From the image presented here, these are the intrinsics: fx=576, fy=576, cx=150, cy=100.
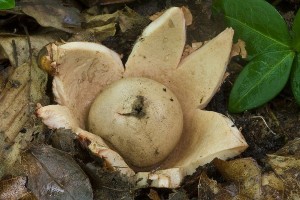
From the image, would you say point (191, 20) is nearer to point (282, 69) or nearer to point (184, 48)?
point (184, 48)

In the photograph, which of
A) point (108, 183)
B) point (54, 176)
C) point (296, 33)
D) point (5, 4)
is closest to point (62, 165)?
point (54, 176)

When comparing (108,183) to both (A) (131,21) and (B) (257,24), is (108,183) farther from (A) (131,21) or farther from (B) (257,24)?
(B) (257,24)

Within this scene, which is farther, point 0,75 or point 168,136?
point 0,75

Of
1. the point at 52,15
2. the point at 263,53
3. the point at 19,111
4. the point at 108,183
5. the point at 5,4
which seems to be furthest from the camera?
the point at 52,15

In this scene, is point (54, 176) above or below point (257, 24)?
below

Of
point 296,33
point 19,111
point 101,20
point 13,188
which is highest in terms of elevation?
point 296,33

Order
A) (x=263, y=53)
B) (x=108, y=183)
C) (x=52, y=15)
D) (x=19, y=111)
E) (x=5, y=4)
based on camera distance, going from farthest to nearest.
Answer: (x=52, y=15) → (x=263, y=53) → (x=19, y=111) → (x=5, y=4) → (x=108, y=183)

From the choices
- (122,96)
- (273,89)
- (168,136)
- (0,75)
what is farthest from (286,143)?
(0,75)
